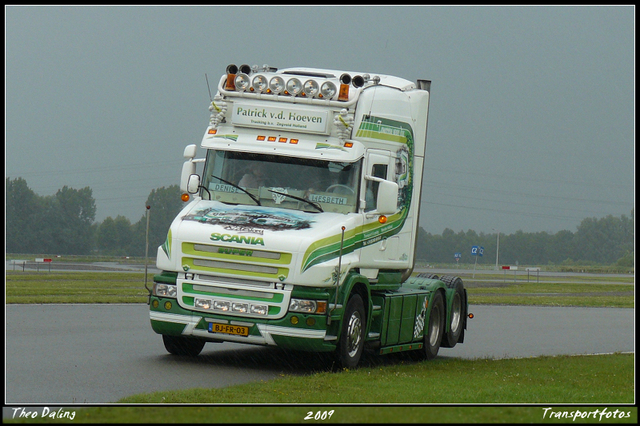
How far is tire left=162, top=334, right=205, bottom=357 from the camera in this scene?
13.8 meters

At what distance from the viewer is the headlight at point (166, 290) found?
1268 cm

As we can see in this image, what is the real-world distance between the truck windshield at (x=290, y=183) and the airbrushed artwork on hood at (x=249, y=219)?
0.34 meters

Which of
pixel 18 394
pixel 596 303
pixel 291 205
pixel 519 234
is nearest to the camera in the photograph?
pixel 18 394

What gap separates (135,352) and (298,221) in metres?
3.60

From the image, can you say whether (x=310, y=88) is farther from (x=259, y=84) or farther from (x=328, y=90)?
(x=259, y=84)

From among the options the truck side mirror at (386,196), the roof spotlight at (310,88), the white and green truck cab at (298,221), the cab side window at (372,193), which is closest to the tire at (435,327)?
the white and green truck cab at (298,221)

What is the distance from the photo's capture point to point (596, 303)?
38500mm

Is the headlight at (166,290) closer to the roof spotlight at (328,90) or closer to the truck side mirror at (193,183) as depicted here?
the truck side mirror at (193,183)

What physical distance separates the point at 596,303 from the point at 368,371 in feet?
90.4

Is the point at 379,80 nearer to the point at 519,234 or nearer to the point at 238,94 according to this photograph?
the point at 238,94

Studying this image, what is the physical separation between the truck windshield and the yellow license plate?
5.96ft

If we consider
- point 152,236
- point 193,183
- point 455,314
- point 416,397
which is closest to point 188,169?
point 193,183

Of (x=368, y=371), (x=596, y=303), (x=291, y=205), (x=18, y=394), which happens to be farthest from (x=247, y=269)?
(x=596, y=303)

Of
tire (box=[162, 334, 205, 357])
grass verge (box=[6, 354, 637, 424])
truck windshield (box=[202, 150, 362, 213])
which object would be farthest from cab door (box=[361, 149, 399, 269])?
tire (box=[162, 334, 205, 357])
